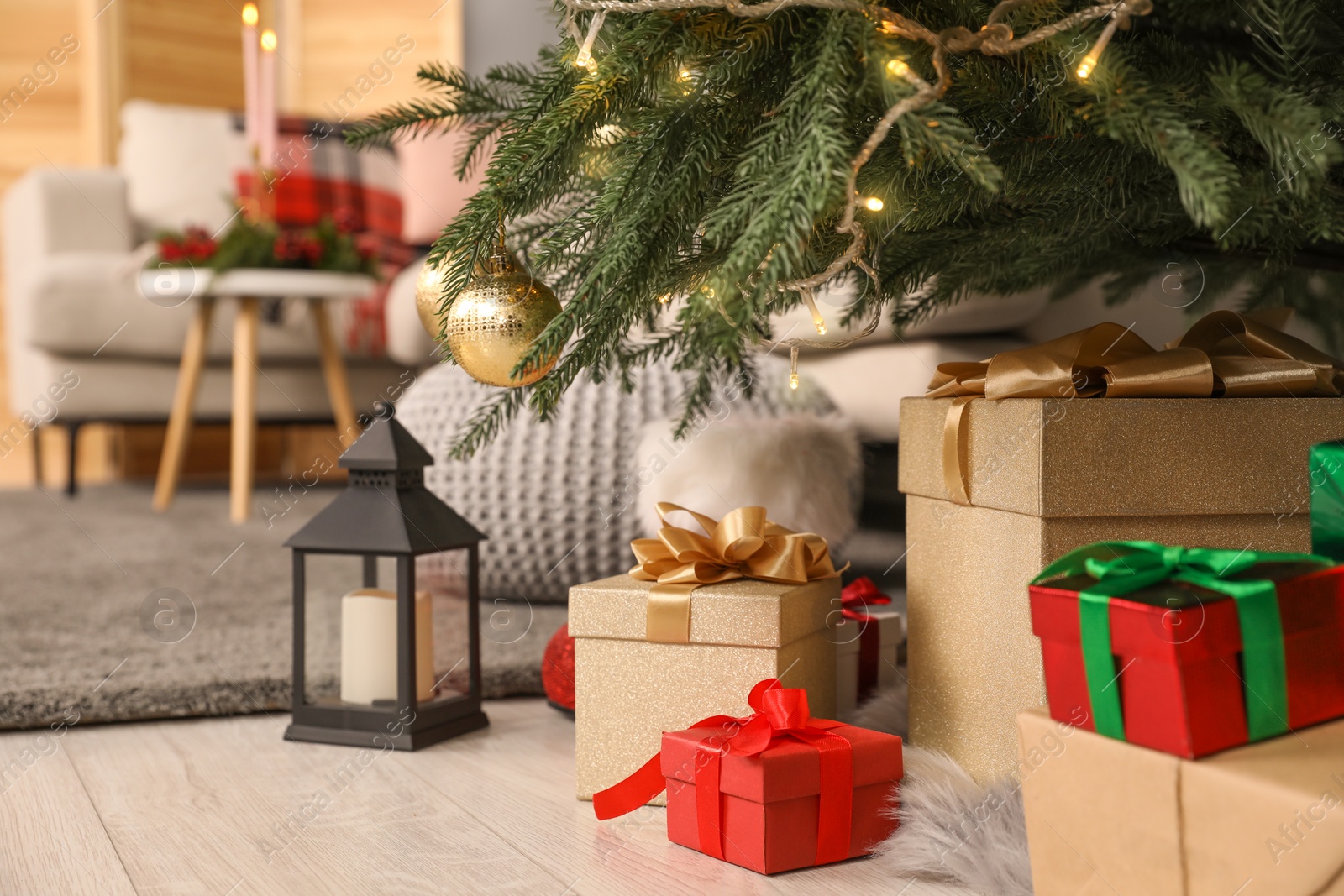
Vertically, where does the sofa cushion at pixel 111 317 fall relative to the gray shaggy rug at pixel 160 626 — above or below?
above

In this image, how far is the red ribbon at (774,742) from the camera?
525mm

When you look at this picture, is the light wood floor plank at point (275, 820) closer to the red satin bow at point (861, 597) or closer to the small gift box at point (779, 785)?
the small gift box at point (779, 785)

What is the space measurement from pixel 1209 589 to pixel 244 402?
6.19ft

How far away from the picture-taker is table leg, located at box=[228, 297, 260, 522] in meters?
1.97

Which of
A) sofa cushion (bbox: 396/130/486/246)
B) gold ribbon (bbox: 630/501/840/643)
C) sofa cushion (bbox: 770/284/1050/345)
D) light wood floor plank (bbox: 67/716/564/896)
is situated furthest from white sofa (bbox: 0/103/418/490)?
gold ribbon (bbox: 630/501/840/643)

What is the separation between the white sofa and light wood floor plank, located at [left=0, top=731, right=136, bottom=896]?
149 cm

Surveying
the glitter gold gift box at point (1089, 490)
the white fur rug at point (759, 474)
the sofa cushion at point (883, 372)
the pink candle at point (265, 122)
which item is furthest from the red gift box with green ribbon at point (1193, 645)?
the pink candle at point (265, 122)

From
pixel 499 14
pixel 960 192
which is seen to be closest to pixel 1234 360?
pixel 960 192

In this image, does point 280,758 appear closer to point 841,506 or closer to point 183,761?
point 183,761

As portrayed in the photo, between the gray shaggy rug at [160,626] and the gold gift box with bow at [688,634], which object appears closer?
the gold gift box with bow at [688,634]

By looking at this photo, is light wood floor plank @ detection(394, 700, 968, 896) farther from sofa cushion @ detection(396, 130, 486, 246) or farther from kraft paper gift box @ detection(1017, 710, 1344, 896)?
sofa cushion @ detection(396, 130, 486, 246)

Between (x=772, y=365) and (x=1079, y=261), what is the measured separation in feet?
1.43

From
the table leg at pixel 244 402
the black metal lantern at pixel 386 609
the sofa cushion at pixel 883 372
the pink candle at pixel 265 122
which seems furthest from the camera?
the table leg at pixel 244 402

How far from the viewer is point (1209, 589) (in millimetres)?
401
